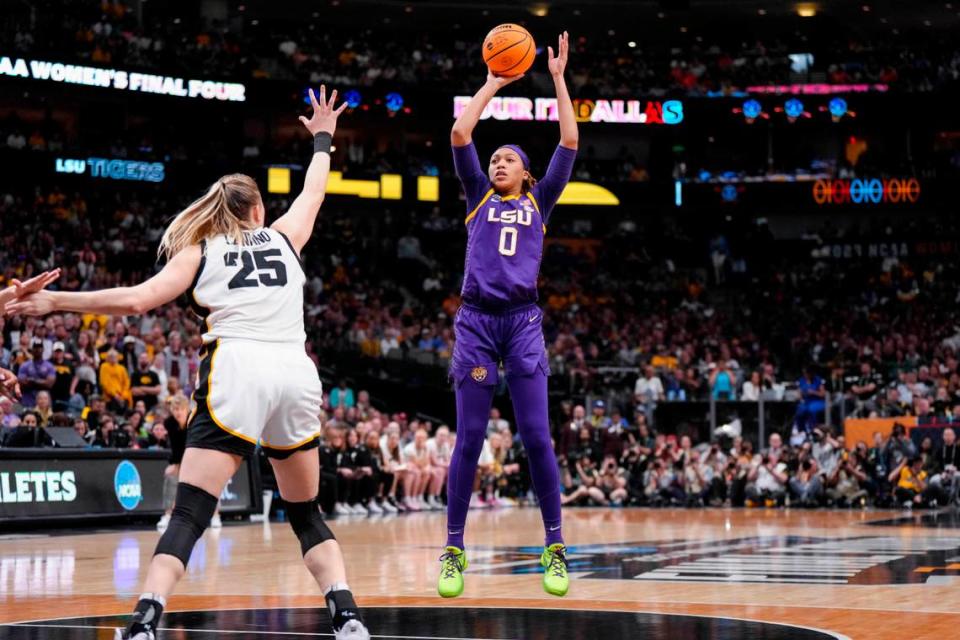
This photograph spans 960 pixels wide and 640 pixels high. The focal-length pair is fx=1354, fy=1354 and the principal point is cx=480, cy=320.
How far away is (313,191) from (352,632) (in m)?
2.00

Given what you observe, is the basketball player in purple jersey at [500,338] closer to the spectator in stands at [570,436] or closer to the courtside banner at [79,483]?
the courtside banner at [79,483]

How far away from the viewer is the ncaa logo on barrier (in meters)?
17.2

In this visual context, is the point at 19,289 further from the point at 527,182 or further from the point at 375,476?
the point at 375,476

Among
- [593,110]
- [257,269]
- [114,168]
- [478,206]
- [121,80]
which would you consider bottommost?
[257,269]

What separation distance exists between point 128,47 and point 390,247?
10.3 metres

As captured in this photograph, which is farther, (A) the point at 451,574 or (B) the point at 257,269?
(A) the point at 451,574

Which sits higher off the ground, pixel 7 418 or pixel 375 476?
pixel 7 418

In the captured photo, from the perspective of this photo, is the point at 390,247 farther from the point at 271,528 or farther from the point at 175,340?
the point at 271,528

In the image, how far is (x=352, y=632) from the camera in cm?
559

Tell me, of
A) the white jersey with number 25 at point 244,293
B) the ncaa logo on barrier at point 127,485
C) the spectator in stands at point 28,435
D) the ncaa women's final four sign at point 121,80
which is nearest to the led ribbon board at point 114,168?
the ncaa women's final four sign at point 121,80

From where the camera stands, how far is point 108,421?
17719 millimetres

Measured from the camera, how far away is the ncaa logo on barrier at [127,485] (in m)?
17.2

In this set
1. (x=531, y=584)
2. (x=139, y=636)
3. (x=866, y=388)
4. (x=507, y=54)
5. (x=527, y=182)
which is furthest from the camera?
(x=866, y=388)

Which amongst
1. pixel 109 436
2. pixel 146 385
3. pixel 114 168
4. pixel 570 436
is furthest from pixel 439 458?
pixel 114 168
